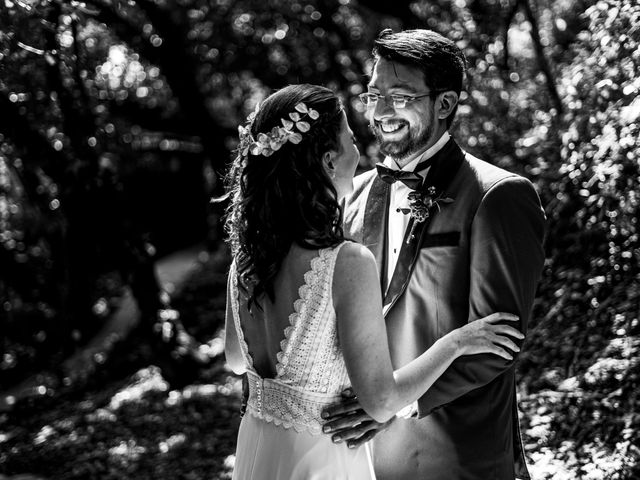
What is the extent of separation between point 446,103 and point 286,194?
83cm

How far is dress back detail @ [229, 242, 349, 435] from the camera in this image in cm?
218

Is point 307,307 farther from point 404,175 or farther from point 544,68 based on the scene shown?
point 544,68

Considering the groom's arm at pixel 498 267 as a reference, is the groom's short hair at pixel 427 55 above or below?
above

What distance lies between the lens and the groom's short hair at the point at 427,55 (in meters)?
2.70

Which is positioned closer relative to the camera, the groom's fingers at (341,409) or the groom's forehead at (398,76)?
the groom's fingers at (341,409)

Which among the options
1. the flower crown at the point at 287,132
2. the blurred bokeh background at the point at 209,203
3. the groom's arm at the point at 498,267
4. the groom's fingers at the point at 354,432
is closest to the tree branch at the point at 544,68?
the blurred bokeh background at the point at 209,203

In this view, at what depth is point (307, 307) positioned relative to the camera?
2.20m

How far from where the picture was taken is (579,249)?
5.69 m

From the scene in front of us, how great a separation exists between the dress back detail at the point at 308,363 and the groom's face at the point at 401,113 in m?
0.71

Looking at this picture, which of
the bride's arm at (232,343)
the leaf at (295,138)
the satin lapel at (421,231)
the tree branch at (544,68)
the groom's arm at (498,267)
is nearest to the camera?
the leaf at (295,138)

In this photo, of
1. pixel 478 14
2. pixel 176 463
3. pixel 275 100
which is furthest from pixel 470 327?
pixel 478 14

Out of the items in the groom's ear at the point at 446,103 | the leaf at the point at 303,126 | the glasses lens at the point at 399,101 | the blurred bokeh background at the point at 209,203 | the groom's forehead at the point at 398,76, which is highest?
the groom's forehead at the point at 398,76

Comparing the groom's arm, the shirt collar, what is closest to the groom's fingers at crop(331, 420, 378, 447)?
the groom's arm

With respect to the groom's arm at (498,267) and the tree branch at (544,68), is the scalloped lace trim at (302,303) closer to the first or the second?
the groom's arm at (498,267)
